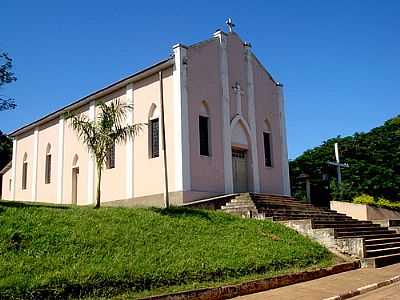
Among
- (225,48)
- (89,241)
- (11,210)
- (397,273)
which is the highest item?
(225,48)

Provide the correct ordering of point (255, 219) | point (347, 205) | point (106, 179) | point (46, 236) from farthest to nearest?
point (347, 205)
point (106, 179)
point (255, 219)
point (46, 236)

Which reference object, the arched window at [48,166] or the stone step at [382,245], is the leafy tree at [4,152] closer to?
the arched window at [48,166]

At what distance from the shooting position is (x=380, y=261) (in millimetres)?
13836

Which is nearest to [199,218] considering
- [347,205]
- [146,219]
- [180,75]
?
[146,219]

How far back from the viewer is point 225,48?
71.9ft

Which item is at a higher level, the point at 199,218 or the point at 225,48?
the point at 225,48

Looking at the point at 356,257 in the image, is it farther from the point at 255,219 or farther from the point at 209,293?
the point at 209,293

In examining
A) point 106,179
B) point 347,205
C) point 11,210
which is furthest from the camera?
point 347,205

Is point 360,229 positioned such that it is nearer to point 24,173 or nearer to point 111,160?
point 111,160

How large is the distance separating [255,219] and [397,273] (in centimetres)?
493

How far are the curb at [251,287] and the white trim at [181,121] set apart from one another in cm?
749

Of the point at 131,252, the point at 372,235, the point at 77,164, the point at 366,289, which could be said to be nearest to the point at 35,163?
the point at 77,164

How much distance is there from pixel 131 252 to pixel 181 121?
946cm

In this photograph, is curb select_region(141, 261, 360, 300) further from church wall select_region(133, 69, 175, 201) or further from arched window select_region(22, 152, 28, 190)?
arched window select_region(22, 152, 28, 190)
